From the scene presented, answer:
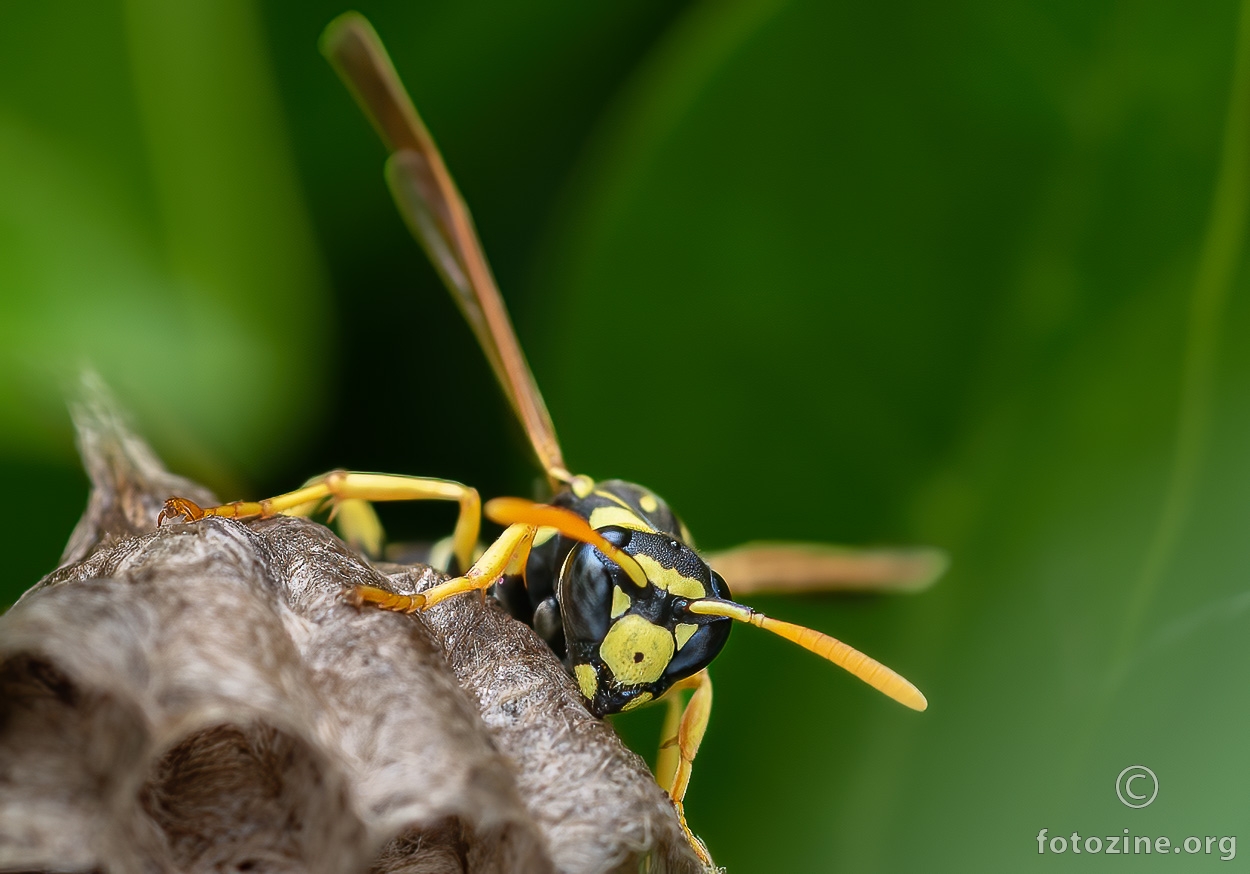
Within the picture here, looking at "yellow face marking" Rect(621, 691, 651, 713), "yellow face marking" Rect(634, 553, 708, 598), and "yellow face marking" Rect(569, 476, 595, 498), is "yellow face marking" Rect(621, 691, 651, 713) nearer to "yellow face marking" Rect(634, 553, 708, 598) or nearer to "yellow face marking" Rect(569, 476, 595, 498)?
"yellow face marking" Rect(634, 553, 708, 598)

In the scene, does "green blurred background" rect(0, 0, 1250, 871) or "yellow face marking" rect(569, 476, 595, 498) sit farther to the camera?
"yellow face marking" rect(569, 476, 595, 498)

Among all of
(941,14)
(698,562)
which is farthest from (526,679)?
(941,14)

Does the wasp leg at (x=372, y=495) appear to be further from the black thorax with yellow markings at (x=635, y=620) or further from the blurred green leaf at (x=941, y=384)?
the blurred green leaf at (x=941, y=384)

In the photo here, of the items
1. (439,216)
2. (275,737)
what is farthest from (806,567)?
(275,737)

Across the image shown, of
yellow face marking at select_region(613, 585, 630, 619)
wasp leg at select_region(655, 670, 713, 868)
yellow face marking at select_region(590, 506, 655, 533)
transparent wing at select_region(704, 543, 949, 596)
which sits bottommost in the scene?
wasp leg at select_region(655, 670, 713, 868)

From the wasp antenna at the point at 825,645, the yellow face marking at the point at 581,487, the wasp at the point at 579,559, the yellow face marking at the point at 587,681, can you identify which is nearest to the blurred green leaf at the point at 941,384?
the wasp at the point at 579,559

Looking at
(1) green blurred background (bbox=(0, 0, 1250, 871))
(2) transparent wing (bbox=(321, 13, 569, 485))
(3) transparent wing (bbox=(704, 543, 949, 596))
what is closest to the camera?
(1) green blurred background (bbox=(0, 0, 1250, 871))

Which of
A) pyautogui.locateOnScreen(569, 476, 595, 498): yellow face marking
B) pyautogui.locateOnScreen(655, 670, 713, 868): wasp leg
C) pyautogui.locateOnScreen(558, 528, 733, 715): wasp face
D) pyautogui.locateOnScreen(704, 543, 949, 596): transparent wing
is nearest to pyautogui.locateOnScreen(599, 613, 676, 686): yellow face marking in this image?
pyautogui.locateOnScreen(558, 528, 733, 715): wasp face

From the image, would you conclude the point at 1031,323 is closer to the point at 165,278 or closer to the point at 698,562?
the point at 698,562
